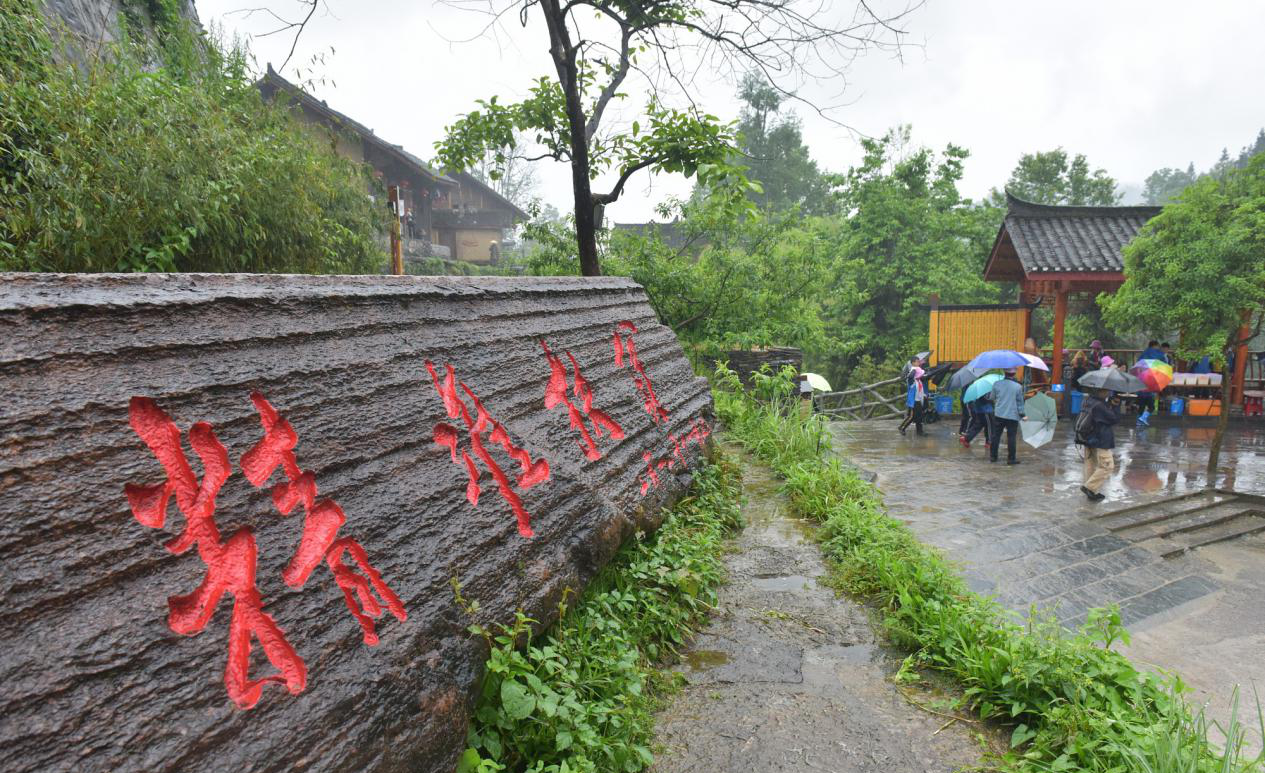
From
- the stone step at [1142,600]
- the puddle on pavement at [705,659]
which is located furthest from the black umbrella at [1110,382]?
the puddle on pavement at [705,659]

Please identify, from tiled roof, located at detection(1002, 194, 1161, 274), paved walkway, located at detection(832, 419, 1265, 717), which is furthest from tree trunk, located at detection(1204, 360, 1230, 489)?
tiled roof, located at detection(1002, 194, 1161, 274)

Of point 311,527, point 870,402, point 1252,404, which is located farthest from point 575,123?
point 1252,404

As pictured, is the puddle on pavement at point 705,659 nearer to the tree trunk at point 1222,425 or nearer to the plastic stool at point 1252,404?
the tree trunk at point 1222,425

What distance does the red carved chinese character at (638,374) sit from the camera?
3.94 m

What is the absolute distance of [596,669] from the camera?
2.16 meters

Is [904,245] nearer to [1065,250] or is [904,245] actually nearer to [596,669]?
[1065,250]

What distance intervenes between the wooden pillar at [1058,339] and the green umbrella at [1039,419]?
4156 mm

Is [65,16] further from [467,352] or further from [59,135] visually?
[467,352]

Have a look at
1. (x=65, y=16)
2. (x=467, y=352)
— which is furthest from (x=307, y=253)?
(x=65, y=16)

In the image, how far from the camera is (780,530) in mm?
4176

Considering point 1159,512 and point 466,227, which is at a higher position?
point 466,227

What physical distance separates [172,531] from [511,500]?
1030 millimetres

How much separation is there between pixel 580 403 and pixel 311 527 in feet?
5.49

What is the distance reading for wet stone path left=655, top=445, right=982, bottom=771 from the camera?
194 cm
